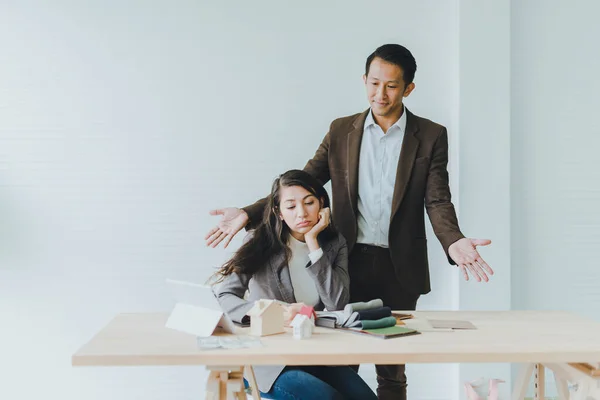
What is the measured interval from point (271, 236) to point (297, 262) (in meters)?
0.15

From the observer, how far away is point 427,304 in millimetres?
3811

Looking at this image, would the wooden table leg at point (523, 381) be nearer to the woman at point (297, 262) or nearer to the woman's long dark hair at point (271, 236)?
the woman at point (297, 262)

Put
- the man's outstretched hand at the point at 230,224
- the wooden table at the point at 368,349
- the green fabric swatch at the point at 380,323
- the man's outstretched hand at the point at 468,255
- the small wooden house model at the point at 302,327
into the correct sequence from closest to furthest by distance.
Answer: the wooden table at the point at 368,349 < the small wooden house model at the point at 302,327 < the green fabric swatch at the point at 380,323 < the man's outstretched hand at the point at 468,255 < the man's outstretched hand at the point at 230,224

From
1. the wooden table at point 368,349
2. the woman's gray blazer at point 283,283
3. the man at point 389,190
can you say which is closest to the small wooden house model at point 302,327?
the wooden table at point 368,349

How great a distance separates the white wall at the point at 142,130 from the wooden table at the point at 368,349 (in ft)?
4.62

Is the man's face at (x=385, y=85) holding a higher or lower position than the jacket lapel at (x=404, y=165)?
higher

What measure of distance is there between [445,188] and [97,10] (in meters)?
2.10

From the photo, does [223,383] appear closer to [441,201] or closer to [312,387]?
[312,387]

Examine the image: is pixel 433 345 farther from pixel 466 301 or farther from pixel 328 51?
pixel 328 51

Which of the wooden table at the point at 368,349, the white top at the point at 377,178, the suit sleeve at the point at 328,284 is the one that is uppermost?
the white top at the point at 377,178

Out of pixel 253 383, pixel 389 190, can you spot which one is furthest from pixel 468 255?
pixel 253 383

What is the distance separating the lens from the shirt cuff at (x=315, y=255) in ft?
8.77

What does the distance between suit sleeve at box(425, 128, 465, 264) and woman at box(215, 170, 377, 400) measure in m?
0.52

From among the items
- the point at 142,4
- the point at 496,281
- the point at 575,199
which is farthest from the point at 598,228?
the point at 142,4
